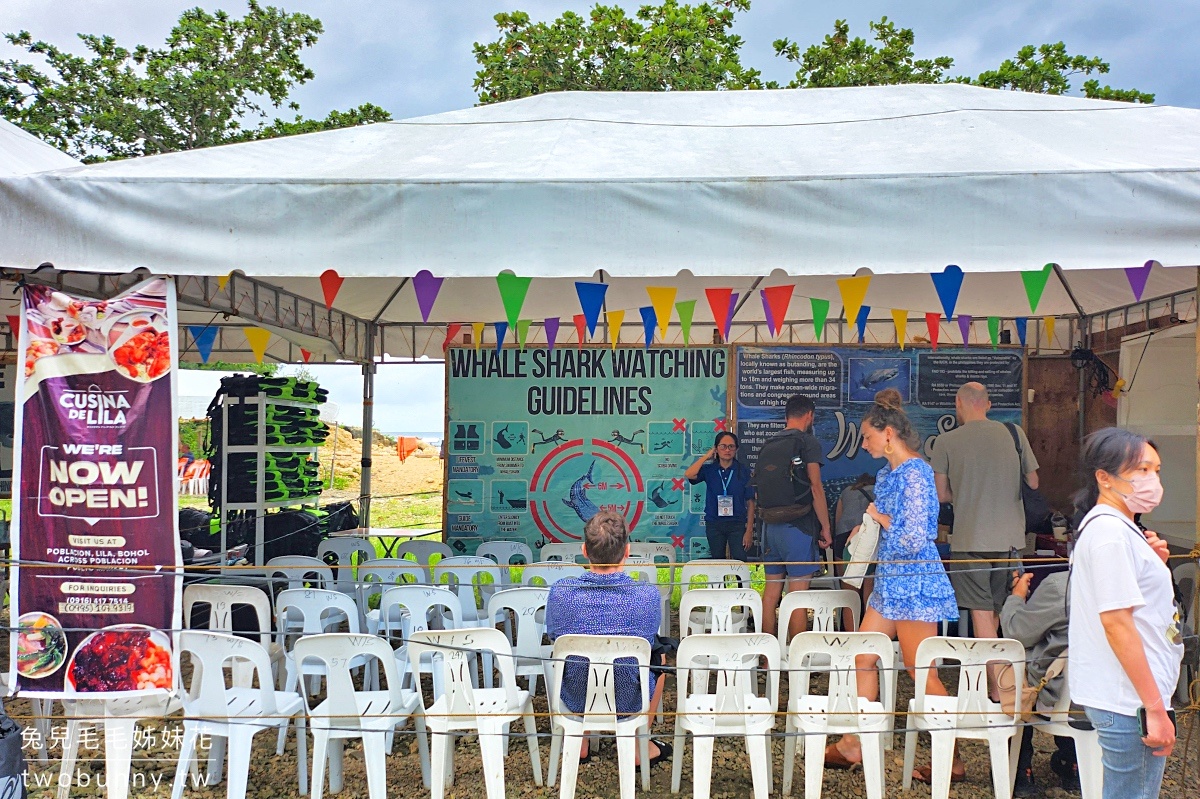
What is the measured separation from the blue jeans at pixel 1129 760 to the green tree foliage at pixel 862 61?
12.0 metres

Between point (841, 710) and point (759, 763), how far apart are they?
371mm

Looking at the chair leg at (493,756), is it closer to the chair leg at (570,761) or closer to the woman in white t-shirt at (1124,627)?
the chair leg at (570,761)

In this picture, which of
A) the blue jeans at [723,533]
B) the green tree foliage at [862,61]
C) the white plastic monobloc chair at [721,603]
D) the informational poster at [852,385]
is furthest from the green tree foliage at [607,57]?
the white plastic monobloc chair at [721,603]

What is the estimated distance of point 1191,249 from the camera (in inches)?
110

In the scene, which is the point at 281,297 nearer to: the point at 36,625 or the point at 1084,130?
the point at 36,625

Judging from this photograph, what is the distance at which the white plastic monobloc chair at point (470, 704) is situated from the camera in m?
2.78

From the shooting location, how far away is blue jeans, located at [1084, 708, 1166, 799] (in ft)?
6.57

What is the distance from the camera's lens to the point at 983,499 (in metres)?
4.04

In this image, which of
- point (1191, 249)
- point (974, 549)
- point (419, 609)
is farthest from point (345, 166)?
point (974, 549)

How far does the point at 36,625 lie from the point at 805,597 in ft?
10.2

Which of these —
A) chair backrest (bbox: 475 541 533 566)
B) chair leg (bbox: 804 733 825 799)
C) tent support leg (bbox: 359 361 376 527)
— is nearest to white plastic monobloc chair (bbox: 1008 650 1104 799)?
chair leg (bbox: 804 733 825 799)

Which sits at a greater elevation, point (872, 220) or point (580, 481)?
point (872, 220)

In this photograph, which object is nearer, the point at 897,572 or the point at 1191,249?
the point at 1191,249

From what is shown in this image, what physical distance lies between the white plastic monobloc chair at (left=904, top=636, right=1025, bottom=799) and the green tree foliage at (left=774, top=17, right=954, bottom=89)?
1137 cm
